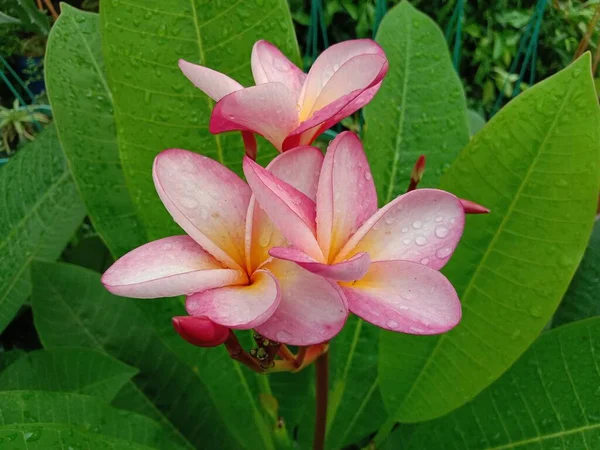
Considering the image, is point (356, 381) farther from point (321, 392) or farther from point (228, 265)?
point (228, 265)

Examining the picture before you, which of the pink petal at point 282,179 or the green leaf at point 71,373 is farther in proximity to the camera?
the green leaf at point 71,373

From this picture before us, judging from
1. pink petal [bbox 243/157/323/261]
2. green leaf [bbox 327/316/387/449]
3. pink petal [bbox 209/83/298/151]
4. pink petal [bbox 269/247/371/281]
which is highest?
pink petal [bbox 209/83/298/151]

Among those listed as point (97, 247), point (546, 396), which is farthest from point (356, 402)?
point (97, 247)

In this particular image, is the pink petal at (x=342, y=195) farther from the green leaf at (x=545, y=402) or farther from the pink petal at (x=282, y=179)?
the green leaf at (x=545, y=402)

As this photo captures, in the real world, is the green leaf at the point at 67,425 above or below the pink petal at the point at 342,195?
below

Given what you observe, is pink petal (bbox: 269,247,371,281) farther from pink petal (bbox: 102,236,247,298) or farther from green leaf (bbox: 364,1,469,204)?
green leaf (bbox: 364,1,469,204)

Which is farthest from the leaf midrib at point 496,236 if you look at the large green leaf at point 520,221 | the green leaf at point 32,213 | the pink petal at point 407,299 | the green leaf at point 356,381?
Answer: the green leaf at point 32,213

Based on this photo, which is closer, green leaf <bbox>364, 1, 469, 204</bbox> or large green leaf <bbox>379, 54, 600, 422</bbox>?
large green leaf <bbox>379, 54, 600, 422</bbox>

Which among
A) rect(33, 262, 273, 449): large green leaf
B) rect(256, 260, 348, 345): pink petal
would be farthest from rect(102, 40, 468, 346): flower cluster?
rect(33, 262, 273, 449): large green leaf
